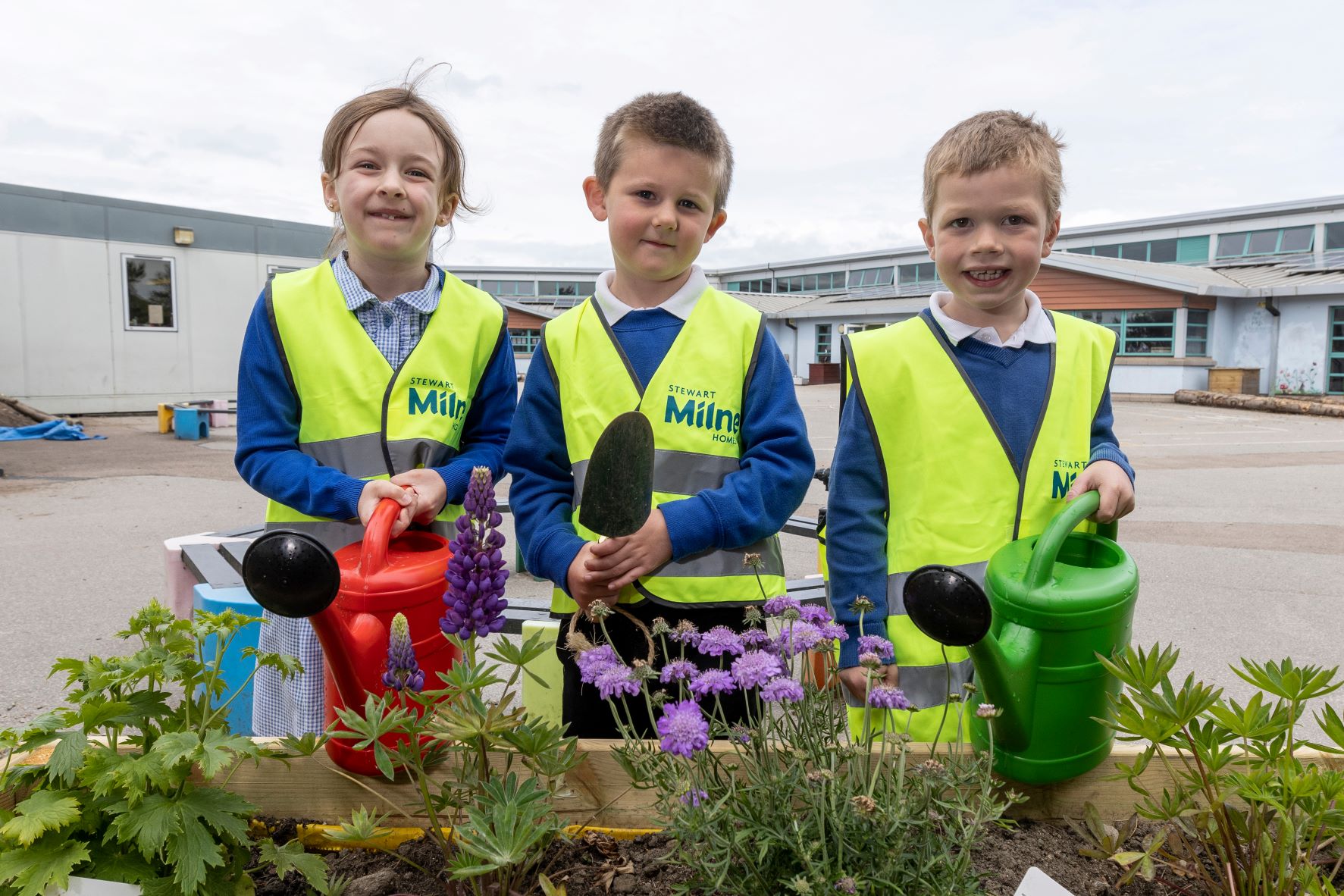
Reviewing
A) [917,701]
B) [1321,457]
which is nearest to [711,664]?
[917,701]

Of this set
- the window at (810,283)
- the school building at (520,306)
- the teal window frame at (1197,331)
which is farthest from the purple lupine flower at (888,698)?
the window at (810,283)

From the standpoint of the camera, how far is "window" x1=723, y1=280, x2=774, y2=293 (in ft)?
158

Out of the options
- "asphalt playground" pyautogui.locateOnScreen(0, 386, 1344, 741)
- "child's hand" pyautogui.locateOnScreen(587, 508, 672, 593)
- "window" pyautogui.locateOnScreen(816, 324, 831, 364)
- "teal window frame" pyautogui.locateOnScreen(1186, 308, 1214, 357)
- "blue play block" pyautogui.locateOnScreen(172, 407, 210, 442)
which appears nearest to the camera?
"child's hand" pyautogui.locateOnScreen(587, 508, 672, 593)

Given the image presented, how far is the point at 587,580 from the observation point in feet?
5.01

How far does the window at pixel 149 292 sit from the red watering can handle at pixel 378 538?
729 inches

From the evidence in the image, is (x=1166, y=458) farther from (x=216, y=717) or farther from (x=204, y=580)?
(x=216, y=717)

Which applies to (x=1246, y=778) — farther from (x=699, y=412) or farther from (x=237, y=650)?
(x=237, y=650)

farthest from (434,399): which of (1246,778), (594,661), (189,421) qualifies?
(189,421)

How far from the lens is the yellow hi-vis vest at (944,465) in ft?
5.40

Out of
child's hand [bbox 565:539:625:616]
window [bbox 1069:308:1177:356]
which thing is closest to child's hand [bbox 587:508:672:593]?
child's hand [bbox 565:539:625:616]

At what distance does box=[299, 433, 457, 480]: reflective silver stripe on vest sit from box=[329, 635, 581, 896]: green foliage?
0.74 metres

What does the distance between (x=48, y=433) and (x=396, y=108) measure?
14.5 m

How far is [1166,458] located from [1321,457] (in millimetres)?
2213

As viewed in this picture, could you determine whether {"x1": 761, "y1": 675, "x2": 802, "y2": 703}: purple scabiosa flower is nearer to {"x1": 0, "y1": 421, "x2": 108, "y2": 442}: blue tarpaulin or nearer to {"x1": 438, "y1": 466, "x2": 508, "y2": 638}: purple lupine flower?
{"x1": 438, "y1": 466, "x2": 508, "y2": 638}: purple lupine flower
